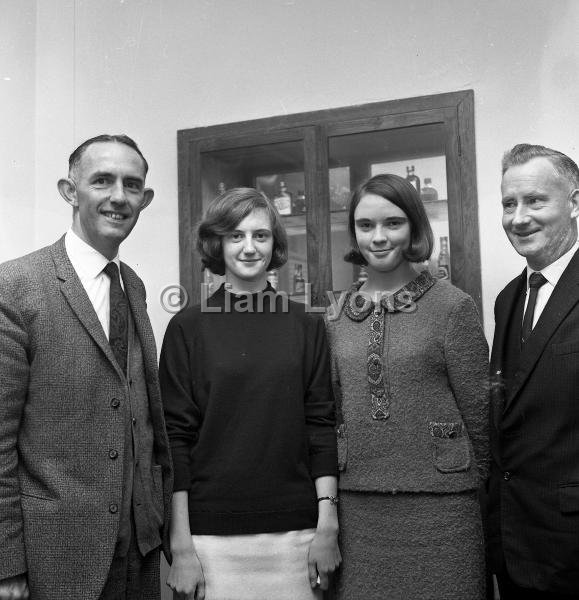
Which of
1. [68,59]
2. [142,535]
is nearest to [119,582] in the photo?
[142,535]

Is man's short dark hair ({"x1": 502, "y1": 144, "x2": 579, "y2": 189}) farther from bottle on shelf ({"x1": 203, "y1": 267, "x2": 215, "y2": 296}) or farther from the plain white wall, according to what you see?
the plain white wall

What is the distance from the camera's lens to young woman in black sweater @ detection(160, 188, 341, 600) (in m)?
1.86

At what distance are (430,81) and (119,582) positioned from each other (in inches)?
78.1

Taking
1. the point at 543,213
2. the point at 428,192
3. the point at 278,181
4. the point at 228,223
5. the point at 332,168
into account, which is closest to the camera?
the point at 543,213

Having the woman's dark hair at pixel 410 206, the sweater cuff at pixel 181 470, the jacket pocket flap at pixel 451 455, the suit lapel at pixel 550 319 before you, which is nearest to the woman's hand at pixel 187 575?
the sweater cuff at pixel 181 470

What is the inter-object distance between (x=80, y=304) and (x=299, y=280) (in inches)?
47.2

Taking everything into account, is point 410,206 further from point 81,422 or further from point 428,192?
point 81,422

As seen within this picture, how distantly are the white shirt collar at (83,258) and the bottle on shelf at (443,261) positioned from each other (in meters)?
1.30

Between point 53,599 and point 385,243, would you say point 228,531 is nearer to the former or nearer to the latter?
point 53,599

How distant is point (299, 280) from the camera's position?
9.10 feet

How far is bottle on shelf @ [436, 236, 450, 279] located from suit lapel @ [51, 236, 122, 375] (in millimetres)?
1366

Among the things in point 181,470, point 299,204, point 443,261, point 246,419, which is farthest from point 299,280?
point 181,470

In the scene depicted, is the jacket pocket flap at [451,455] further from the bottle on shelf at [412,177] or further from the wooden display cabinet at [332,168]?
the bottle on shelf at [412,177]

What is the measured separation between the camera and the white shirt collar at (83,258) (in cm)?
182
